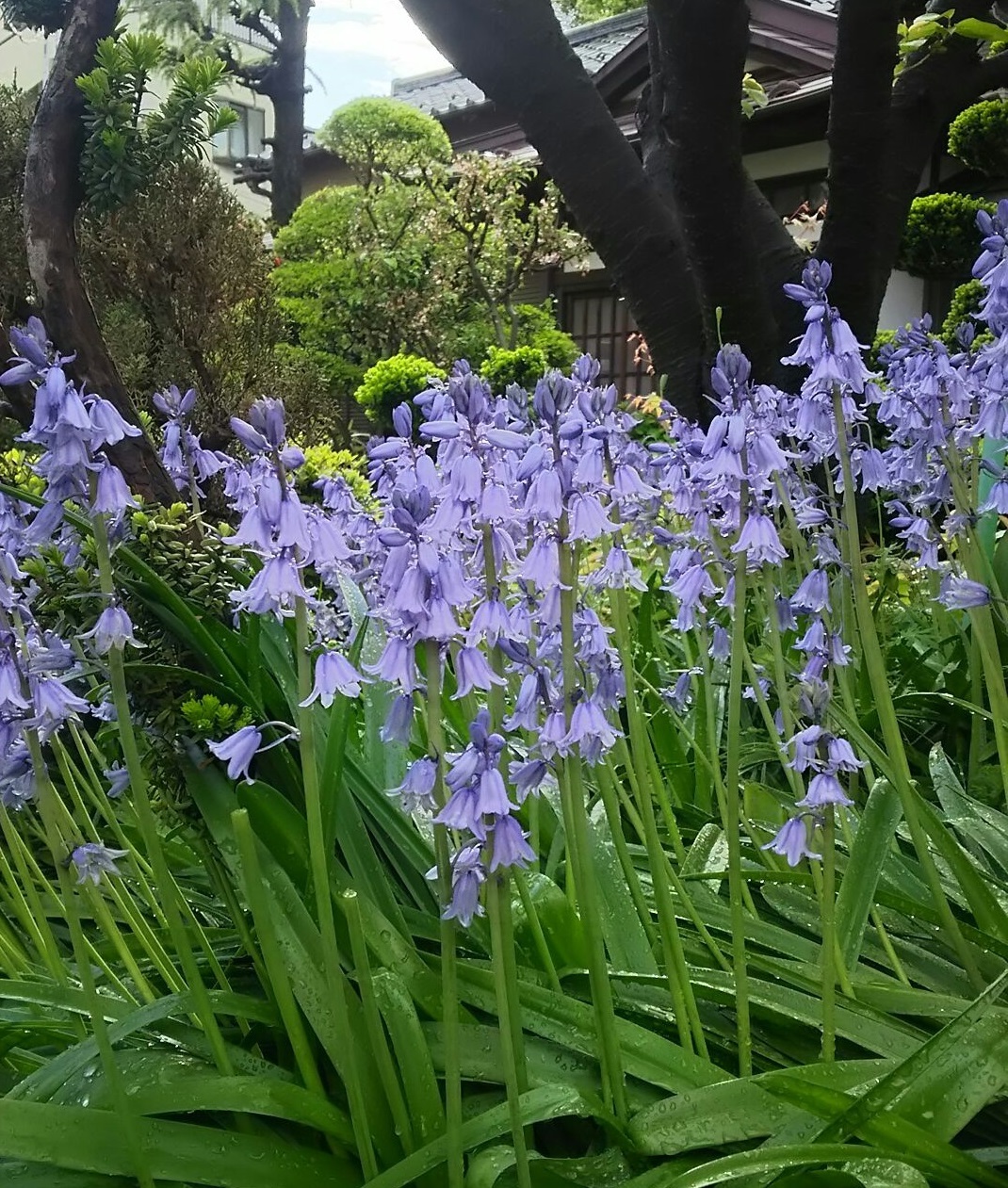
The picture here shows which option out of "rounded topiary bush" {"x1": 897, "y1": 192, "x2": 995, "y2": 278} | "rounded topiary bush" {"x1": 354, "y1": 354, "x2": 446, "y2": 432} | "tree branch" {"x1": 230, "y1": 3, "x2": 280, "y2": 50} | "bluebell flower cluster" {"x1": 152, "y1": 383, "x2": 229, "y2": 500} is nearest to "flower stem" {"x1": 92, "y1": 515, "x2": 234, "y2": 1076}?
"bluebell flower cluster" {"x1": 152, "y1": 383, "x2": 229, "y2": 500}

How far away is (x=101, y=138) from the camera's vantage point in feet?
11.7

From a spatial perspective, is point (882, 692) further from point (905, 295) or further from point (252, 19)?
point (252, 19)

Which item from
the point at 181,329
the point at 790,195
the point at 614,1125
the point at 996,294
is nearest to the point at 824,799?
the point at 614,1125

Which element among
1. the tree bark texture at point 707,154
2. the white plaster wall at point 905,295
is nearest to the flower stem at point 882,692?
the tree bark texture at point 707,154

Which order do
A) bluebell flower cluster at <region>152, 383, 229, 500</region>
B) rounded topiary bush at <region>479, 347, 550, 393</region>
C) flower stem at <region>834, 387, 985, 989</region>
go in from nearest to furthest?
1. flower stem at <region>834, 387, 985, 989</region>
2. bluebell flower cluster at <region>152, 383, 229, 500</region>
3. rounded topiary bush at <region>479, 347, 550, 393</region>

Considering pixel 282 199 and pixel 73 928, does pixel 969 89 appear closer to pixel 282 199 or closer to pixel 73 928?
pixel 73 928

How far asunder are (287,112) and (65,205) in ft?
50.4

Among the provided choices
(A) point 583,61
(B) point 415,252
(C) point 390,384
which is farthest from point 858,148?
(A) point 583,61

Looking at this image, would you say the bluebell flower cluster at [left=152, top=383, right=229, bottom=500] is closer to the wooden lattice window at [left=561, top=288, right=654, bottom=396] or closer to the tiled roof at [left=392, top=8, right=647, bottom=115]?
the wooden lattice window at [left=561, top=288, right=654, bottom=396]

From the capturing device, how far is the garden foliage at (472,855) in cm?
123

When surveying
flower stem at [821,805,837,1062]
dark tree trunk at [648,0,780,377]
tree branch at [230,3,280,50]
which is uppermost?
tree branch at [230,3,280,50]

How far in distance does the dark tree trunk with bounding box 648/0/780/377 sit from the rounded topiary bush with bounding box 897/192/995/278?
15.5 ft

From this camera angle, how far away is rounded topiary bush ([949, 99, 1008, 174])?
7406 mm

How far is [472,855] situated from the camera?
1.16 m
